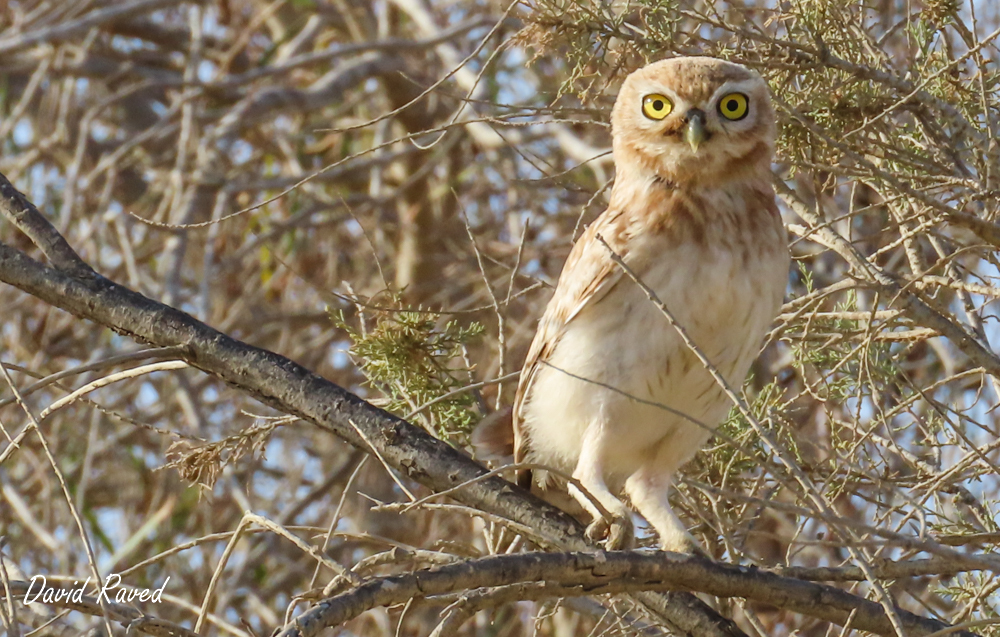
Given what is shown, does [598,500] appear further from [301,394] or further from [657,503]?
[301,394]

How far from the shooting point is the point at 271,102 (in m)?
6.08

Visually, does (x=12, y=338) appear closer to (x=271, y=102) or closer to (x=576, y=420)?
(x=271, y=102)

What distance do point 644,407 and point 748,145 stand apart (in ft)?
2.48

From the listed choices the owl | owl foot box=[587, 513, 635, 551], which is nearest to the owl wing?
the owl

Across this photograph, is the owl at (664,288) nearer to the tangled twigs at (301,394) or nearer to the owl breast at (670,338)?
the owl breast at (670,338)

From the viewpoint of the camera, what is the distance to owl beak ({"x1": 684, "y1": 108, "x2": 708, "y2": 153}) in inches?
132

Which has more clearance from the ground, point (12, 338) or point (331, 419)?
point (12, 338)

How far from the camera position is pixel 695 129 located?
132 inches

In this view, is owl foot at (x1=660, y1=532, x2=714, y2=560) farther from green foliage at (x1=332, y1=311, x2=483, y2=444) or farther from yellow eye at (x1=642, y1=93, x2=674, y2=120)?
yellow eye at (x1=642, y1=93, x2=674, y2=120)

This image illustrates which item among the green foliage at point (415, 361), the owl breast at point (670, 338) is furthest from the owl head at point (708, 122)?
the green foliage at point (415, 361)

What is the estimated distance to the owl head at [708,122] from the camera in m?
3.39

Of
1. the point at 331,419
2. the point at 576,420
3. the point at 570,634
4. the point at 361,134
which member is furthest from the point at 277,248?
the point at 331,419

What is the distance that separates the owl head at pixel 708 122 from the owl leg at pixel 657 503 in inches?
33.3

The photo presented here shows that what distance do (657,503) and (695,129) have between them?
103 cm
